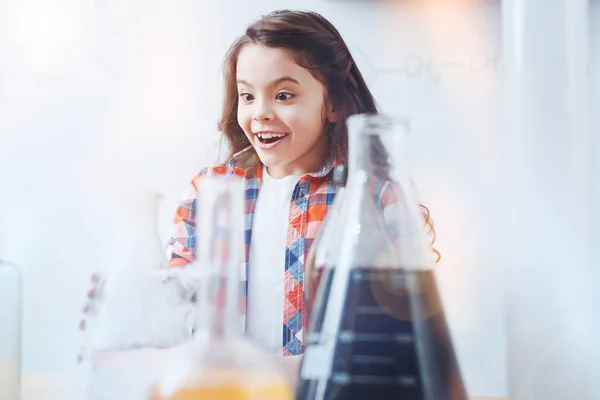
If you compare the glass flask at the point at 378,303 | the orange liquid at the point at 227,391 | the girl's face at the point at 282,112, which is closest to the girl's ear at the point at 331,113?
the girl's face at the point at 282,112

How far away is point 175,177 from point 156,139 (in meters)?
0.06

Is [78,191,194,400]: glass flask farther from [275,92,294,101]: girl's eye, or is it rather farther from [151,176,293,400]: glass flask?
[275,92,294,101]: girl's eye

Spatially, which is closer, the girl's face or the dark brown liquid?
the dark brown liquid

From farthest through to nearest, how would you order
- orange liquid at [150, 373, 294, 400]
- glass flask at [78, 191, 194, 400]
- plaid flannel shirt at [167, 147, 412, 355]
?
1. plaid flannel shirt at [167, 147, 412, 355]
2. glass flask at [78, 191, 194, 400]
3. orange liquid at [150, 373, 294, 400]

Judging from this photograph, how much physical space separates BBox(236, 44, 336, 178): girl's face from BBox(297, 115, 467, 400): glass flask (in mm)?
288

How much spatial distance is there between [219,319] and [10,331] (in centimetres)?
53

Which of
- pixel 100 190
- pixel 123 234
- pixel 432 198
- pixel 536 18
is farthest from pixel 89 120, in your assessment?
pixel 536 18

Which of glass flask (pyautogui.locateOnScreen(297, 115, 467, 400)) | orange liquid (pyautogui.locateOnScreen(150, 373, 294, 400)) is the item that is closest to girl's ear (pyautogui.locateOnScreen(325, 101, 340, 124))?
glass flask (pyautogui.locateOnScreen(297, 115, 467, 400))

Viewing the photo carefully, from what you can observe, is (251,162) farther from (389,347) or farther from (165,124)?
(389,347)

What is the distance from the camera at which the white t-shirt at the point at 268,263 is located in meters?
0.85

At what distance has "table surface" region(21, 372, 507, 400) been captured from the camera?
3.00 feet

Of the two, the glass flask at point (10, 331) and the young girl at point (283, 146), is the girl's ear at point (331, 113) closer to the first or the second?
the young girl at point (283, 146)

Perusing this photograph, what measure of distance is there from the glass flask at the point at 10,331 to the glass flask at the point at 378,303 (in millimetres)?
526

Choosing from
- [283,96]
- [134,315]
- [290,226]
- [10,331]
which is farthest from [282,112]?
[10,331]
